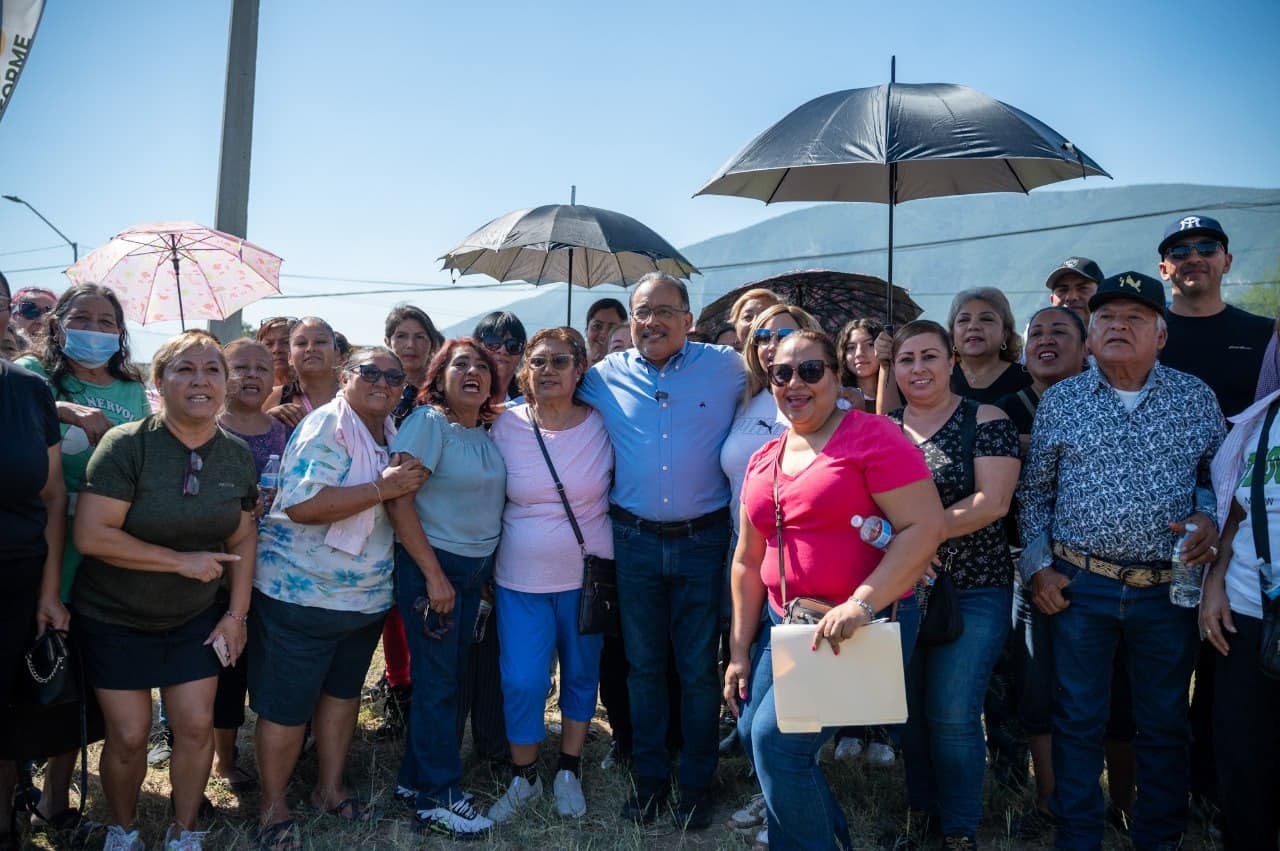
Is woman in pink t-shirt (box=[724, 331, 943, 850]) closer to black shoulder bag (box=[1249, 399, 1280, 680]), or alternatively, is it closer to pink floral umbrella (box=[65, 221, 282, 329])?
black shoulder bag (box=[1249, 399, 1280, 680])

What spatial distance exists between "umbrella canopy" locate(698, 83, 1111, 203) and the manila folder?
2.53 metres

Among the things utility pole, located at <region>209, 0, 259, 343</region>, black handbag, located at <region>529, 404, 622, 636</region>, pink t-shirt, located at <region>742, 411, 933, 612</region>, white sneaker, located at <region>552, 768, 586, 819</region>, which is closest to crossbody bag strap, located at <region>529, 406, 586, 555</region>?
black handbag, located at <region>529, 404, 622, 636</region>

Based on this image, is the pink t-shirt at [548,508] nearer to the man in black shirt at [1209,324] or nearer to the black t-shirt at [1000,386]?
the black t-shirt at [1000,386]

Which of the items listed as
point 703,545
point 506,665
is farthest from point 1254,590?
point 506,665

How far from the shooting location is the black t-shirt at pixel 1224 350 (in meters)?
3.99

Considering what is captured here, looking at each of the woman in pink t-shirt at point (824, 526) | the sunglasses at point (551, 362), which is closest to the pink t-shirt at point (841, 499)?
the woman in pink t-shirt at point (824, 526)

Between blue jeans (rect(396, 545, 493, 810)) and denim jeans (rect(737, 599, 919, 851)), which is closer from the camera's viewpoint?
denim jeans (rect(737, 599, 919, 851))

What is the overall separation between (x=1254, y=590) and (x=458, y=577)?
10.4ft

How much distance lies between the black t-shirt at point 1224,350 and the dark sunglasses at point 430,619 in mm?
3659

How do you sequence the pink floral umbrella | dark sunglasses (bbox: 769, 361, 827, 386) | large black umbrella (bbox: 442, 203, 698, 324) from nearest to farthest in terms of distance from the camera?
dark sunglasses (bbox: 769, 361, 827, 386)
the pink floral umbrella
large black umbrella (bbox: 442, 203, 698, 324)

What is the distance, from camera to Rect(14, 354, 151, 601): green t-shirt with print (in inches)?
144

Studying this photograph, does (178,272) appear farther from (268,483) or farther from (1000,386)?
(1000,386)

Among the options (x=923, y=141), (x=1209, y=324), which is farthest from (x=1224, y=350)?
(x=923, y=141)

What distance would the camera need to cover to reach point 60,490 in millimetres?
3457
